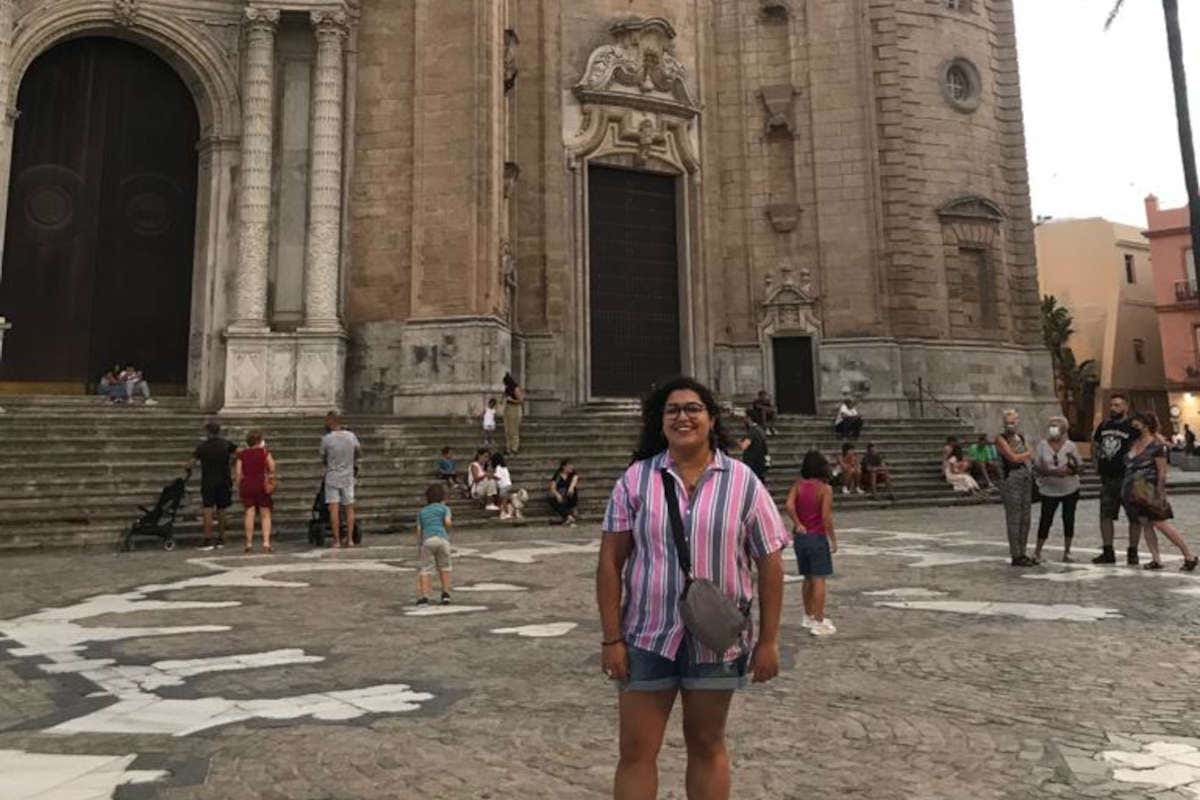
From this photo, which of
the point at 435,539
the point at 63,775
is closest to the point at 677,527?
the point at 63,775

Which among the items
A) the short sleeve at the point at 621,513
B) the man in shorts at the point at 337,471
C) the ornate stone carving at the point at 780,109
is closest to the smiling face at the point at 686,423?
the short sleeve at the point at 621,513

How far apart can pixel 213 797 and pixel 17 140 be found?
22.1 m

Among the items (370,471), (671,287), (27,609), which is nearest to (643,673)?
(27,609)

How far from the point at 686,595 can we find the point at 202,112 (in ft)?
75.3

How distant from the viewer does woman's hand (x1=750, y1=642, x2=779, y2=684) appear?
283 centimetres

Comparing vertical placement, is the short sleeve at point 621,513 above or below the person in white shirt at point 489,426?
below

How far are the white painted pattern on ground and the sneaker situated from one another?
14.5 feet

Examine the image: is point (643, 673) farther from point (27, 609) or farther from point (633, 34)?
point (633, 34)

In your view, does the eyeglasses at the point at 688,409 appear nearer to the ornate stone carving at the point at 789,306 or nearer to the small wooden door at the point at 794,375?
the small wooden door at the point at 794,375

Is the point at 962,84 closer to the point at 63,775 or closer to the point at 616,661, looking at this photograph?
the point at 616,661

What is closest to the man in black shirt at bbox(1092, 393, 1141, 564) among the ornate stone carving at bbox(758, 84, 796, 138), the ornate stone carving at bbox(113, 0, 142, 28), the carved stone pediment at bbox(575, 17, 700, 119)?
the carved stone pediment at bbox(575, 17, 700, 119)

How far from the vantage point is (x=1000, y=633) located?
6418 millimetres

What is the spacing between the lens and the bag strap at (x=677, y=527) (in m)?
2.76

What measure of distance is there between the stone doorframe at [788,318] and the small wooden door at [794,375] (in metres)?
0.12
